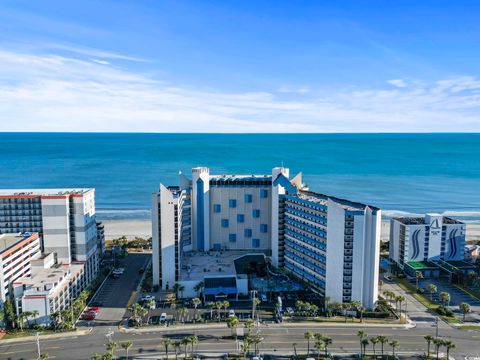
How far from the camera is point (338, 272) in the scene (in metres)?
75.3

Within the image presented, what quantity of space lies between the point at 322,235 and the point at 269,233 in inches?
1070

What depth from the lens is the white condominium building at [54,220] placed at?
3374 inches

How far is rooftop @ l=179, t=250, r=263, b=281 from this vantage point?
282ft

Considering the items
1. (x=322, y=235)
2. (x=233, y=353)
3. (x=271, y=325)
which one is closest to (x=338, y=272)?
(x=322, y=235)

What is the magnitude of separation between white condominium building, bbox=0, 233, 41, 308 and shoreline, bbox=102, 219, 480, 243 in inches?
1940

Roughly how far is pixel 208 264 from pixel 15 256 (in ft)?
128

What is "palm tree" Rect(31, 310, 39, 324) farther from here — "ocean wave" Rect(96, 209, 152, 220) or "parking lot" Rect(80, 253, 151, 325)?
"ocean wave" Rect(96, 209, 152, 220)

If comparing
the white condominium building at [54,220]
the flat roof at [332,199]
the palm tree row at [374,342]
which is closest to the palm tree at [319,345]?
the palm tree row at [374,342]

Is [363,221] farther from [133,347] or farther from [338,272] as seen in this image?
[133,347]

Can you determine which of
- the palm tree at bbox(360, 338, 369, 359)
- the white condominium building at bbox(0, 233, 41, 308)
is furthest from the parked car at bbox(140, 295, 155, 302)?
the palm tree at bbox(360, 338, 369, 359)

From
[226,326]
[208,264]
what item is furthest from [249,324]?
[208,264]

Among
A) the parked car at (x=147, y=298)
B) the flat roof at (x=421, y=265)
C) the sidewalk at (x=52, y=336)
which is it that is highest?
the flat roof at (x=421, y=265)

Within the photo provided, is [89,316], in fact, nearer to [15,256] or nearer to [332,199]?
[15,256]

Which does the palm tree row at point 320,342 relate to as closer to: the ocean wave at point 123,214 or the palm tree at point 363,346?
the palm tree at point 363,346
